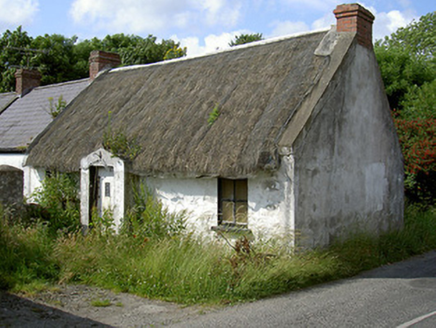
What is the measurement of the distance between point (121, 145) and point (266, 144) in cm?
386

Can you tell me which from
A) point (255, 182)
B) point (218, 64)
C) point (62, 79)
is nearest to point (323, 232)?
point (255, 182)

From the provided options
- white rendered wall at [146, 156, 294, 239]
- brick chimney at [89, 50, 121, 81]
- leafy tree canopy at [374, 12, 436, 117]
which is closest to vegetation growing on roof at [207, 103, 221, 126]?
white rendered wall at [146, 156, 294, 239]

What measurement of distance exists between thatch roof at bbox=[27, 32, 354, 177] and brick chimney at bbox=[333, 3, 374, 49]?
0.64 metres

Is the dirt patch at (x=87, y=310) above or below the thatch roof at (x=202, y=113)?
below

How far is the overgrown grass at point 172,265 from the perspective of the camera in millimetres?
7531

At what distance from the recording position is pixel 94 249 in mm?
8898

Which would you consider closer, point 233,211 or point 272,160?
point 272,160

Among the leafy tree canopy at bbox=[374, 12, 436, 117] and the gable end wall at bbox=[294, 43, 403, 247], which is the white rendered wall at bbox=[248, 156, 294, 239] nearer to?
the gable end wall at bbox=[294, 43, 403, 247]

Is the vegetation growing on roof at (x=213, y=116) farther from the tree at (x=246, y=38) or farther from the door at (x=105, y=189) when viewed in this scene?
the tree at (x=246, y=38)

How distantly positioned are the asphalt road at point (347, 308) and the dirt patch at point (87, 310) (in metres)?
0.51

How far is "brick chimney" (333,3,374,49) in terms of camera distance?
1073cm

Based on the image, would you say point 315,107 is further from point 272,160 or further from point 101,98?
point 101,98

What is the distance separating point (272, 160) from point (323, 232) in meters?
1.97

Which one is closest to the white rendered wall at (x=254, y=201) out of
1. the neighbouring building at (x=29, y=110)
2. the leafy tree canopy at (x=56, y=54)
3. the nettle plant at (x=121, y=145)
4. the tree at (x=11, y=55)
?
the nettle plant at (x=121, y=145)
